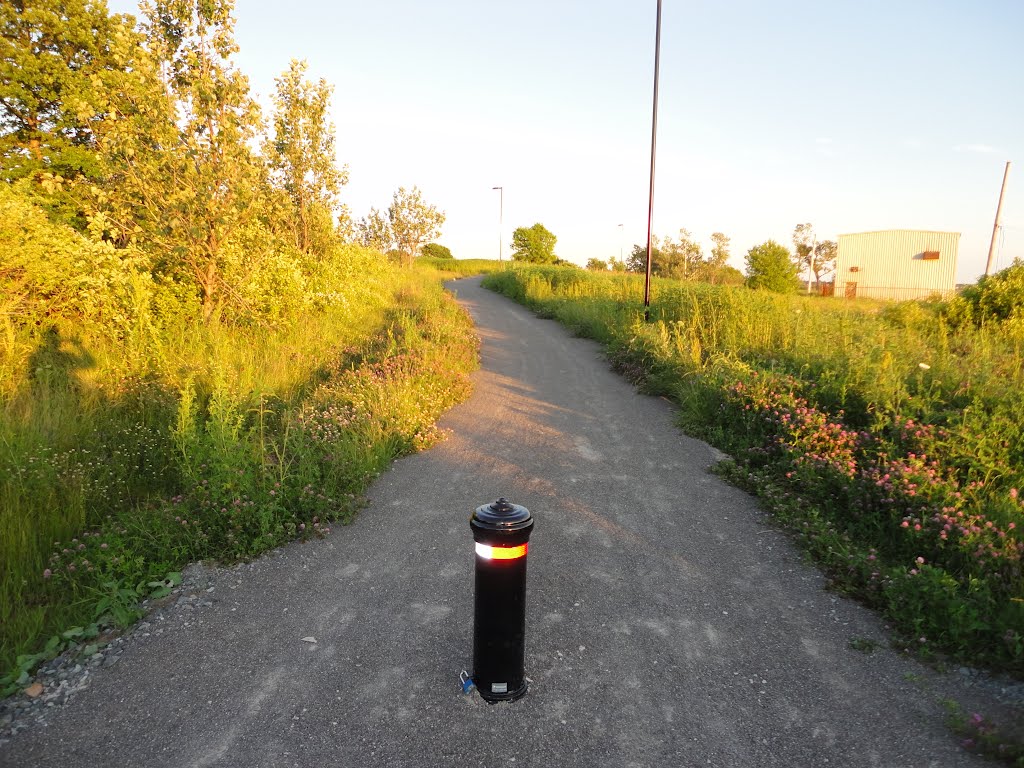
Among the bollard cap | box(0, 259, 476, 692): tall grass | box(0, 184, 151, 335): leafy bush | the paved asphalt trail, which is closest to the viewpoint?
the paved asphalt trail

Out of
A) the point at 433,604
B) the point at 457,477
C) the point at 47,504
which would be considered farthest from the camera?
the point at 457,477

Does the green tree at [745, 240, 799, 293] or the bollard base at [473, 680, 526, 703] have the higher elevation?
the green tree at [745, 240, 799, 293]

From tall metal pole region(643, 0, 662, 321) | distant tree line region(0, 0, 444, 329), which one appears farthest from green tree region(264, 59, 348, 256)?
tall metal pole region(643, 0, 662, 321)

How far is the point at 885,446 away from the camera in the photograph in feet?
17.2

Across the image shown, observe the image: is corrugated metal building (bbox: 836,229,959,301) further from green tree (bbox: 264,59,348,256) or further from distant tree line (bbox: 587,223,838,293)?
green tree (bbox: 264,59,348,256)

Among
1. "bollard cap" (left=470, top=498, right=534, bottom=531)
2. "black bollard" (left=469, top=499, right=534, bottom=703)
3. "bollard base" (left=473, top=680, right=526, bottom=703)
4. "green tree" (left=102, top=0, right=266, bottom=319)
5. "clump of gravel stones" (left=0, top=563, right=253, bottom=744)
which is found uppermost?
"green tree" (left=102, top=0, right=266, bottom=319)

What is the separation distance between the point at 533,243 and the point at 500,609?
6318cm

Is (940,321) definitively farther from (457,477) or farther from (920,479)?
(457,477)

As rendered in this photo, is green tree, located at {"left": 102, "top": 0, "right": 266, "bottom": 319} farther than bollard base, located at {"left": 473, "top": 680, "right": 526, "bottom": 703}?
Yes

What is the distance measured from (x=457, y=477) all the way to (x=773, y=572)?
123 inches

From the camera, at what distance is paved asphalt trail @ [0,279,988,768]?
2.57 meters

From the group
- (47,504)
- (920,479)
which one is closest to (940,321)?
(920,479)

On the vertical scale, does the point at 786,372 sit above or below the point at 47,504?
above

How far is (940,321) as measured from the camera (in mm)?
10367
